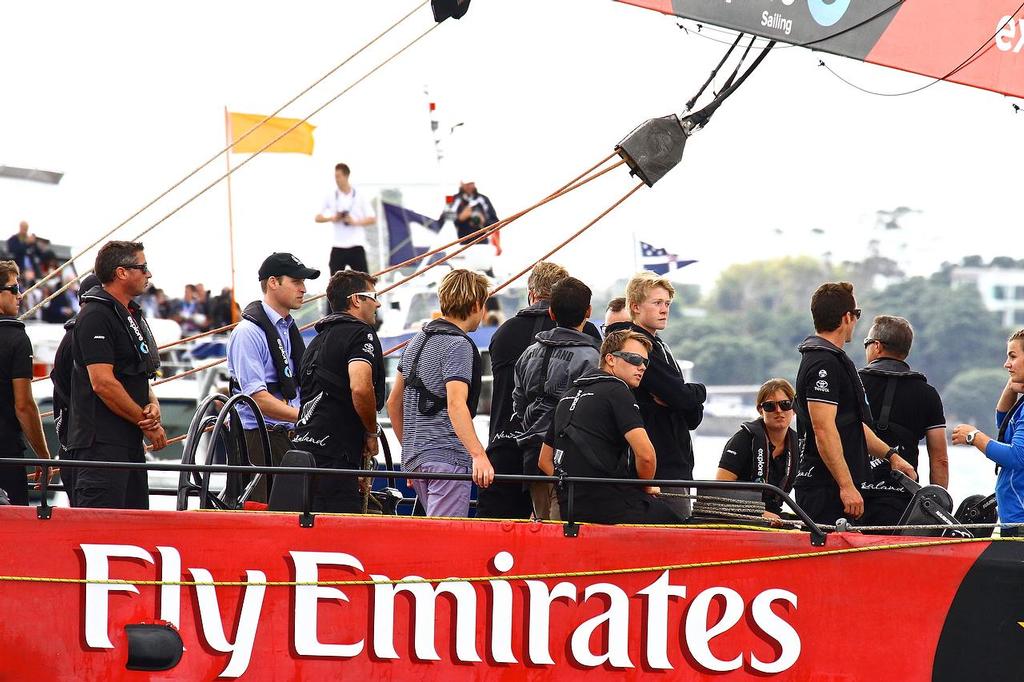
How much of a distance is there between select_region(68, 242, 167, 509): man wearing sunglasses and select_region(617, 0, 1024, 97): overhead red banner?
2989 millimetres

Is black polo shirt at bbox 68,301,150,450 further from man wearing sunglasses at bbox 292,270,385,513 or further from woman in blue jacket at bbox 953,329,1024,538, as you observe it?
woman in blue jacket at bbox 953,329,1024,538

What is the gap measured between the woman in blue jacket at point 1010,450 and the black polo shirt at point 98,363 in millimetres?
3551

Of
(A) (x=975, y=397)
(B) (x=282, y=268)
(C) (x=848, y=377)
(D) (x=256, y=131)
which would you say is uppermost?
(D) (x=256, y=131)

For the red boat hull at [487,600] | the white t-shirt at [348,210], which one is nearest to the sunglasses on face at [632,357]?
the red boat hull at [487,600]

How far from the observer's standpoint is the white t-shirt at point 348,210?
49.1 feet

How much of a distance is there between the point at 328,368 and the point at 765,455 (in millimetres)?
2152

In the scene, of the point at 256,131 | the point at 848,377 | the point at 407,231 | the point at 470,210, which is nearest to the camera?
the point at 848,377

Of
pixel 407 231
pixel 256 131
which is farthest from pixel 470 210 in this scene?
Result: pixel 407 231

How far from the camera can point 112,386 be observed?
5793 millimetres

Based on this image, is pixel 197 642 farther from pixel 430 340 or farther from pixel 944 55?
pixel 944 55

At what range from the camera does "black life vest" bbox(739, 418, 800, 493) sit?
6555mm

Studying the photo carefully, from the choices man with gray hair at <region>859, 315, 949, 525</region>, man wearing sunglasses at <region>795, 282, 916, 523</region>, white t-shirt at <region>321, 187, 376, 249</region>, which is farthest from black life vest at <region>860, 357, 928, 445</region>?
white t-shirt at <region>321, 187, 376, 249</region>

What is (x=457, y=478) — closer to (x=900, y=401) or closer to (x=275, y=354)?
(x=275, y=354)

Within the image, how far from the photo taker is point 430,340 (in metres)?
5.90
